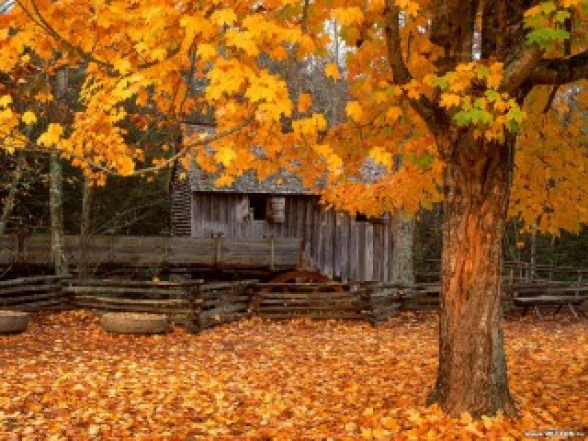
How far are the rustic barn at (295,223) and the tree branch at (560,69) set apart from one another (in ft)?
48.6

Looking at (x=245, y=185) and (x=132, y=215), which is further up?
(x=245, y=185)

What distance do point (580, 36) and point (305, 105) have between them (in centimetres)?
309

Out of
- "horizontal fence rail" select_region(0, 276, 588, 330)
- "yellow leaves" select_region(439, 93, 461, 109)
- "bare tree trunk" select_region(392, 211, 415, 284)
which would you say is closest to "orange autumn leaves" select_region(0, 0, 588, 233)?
"yellow leaves" select_region(439, 93, 461, 109)

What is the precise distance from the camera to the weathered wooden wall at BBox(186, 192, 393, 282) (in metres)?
22.5

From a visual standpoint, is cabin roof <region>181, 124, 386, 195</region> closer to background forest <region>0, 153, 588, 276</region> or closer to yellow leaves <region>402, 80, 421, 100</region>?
background forest <region>0, 153, 588, 276</region>

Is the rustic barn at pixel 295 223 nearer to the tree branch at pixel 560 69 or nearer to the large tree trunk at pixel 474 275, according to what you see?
the large tree trunk at pixel 474 275

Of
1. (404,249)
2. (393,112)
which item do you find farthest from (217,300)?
(393,112)

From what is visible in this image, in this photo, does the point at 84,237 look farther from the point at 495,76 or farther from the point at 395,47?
the point at 495,76

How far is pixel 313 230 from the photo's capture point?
23.3m

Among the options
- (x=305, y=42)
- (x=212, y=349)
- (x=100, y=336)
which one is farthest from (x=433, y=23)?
(x=100, y=336)

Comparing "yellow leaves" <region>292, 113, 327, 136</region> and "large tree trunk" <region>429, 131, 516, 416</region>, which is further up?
"yellow leaves" <region>292, 113, 327, 136</region>

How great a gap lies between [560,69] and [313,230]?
16488 mm

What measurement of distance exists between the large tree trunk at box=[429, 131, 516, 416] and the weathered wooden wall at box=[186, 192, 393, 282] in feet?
49.3

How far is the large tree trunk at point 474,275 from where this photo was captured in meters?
7.22
